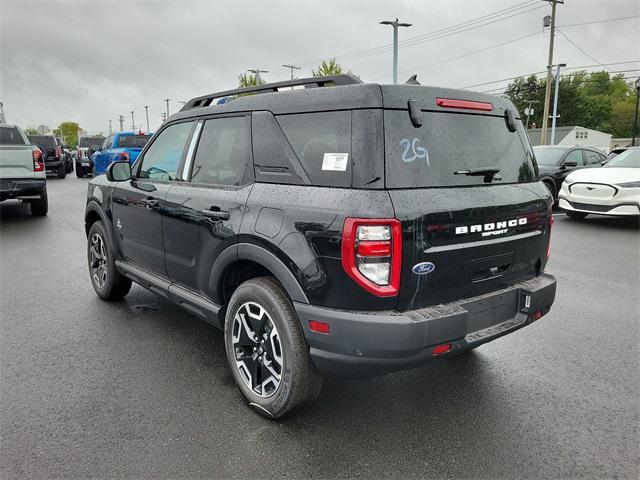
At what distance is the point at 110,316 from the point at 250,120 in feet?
8.61

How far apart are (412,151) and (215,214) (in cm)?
133

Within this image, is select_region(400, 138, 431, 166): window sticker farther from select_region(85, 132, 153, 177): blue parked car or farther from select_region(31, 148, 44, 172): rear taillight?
select_region(85, 132, 153, 177): blue parked car

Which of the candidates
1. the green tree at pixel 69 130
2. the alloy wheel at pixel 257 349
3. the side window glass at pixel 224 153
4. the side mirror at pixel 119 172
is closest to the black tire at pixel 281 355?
the alloy wheel at pixel 257 349

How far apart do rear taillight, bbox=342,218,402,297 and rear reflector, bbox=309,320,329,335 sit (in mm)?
297

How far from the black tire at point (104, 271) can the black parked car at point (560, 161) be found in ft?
33.2

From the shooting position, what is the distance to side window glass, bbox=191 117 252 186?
3.21 meters

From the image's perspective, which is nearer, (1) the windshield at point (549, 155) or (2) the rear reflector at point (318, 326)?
(2) the rear reflector at point (318, 326)

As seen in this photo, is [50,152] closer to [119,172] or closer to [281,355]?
[119,172]

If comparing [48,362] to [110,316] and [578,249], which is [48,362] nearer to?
[110,316]

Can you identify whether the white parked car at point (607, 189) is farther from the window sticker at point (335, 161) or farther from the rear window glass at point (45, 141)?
the rear window glass at point (45, 141)

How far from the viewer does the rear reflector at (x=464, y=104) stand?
9.21 feet

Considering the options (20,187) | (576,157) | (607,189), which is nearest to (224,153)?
(20,187)

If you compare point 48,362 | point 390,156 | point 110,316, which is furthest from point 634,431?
point 110,316

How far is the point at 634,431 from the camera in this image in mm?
2850
